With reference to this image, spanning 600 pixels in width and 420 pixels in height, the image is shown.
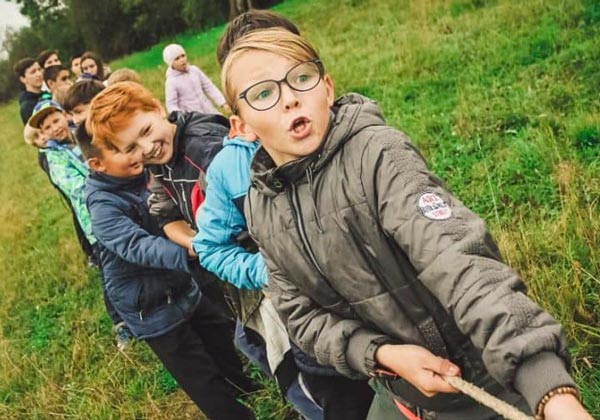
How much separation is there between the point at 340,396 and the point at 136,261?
125 centimetres

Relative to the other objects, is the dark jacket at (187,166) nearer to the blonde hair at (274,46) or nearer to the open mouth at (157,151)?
the open mouth at (157,151)

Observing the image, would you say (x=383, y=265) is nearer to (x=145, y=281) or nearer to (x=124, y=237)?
(x=124, y=237)

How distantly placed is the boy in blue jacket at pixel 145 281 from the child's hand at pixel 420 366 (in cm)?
170

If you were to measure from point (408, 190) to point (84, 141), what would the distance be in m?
2.18

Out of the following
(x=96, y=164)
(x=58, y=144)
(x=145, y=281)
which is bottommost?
(x=145, y=281)

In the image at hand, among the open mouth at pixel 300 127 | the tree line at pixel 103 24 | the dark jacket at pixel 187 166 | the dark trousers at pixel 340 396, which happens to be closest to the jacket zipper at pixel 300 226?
the open mouth at pixel 300 127

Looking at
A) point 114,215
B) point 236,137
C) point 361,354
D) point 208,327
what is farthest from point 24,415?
point 361,354

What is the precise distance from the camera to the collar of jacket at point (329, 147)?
1572 millimetres

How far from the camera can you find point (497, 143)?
493 cm

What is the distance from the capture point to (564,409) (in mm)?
1003

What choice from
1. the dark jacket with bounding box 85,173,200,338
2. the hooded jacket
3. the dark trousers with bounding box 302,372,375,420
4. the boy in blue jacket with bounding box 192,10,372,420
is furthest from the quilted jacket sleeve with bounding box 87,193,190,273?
the hooded jacket

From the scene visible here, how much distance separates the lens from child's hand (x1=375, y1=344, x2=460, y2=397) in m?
1.35

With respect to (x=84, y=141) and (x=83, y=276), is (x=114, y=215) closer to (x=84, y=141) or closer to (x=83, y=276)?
(x=84, y=141)

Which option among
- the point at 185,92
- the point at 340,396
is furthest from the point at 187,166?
the point at 185,92
